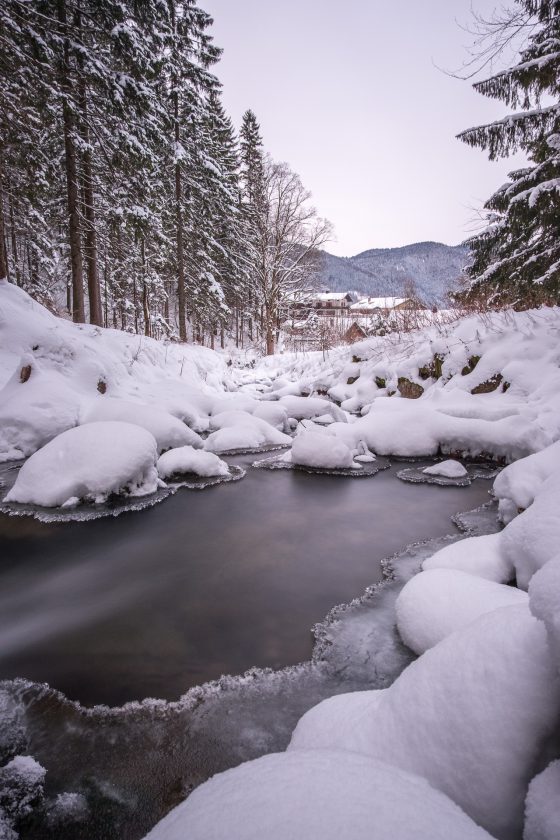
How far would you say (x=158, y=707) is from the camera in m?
2.20

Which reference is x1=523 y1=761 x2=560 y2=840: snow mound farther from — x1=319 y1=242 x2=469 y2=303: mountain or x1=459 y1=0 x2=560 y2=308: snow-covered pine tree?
x1=319 y1=242 x2=469 y2=303: mountain

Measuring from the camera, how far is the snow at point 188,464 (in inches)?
233

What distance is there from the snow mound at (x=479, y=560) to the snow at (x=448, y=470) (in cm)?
298

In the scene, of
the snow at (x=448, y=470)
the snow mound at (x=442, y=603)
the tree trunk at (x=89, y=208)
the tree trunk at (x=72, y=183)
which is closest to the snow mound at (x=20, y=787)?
the snow mound at (x=442, y=603)

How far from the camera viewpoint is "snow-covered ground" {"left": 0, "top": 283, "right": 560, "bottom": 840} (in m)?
1.07

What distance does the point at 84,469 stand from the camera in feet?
15.9

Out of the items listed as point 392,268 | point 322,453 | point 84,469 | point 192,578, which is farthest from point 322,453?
point 392,268

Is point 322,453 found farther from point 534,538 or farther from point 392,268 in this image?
point 392,268

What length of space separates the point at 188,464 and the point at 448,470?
402 cm

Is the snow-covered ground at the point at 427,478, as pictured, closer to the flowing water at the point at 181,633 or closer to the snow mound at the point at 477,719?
the snow mound at the point at 477,719

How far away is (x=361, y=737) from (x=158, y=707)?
1.26 m

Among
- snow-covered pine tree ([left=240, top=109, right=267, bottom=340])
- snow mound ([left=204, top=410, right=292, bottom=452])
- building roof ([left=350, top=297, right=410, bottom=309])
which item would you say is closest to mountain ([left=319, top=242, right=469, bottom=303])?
building roof ([left=350, top=297, right=410, bottom=309])

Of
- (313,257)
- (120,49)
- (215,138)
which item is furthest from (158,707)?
(215,138)

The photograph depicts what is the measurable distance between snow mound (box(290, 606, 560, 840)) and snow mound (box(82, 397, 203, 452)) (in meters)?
5.54
